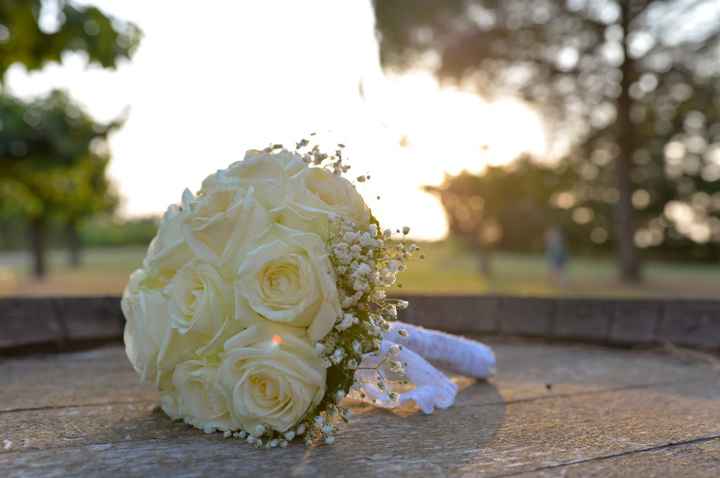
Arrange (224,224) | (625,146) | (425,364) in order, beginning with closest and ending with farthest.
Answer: (224,224) < (425,364) < (625,146)

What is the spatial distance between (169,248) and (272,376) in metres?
0.45

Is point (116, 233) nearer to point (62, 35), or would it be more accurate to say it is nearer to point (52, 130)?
point (52, 130)

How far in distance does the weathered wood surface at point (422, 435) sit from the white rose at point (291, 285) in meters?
0.31

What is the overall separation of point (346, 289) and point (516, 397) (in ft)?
2.87

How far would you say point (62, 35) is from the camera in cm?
577

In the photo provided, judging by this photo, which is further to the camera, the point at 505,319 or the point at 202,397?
the point at 505,319

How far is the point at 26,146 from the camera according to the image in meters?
16.8

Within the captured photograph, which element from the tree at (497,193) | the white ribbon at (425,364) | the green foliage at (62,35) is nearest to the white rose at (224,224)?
the white ribbon at (425,364)

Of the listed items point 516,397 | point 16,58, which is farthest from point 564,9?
point 516,397

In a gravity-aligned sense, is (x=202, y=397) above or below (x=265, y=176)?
below

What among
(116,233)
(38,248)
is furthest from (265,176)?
(116,233)

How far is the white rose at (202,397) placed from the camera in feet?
5.46

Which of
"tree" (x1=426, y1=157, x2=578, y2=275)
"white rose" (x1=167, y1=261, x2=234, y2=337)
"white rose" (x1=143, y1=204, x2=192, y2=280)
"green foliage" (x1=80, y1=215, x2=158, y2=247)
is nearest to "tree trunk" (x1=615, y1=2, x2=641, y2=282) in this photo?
"tree" (x1=426, y1=157, x2=578, y2=275)

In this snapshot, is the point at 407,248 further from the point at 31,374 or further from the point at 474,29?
the point at 474,29
